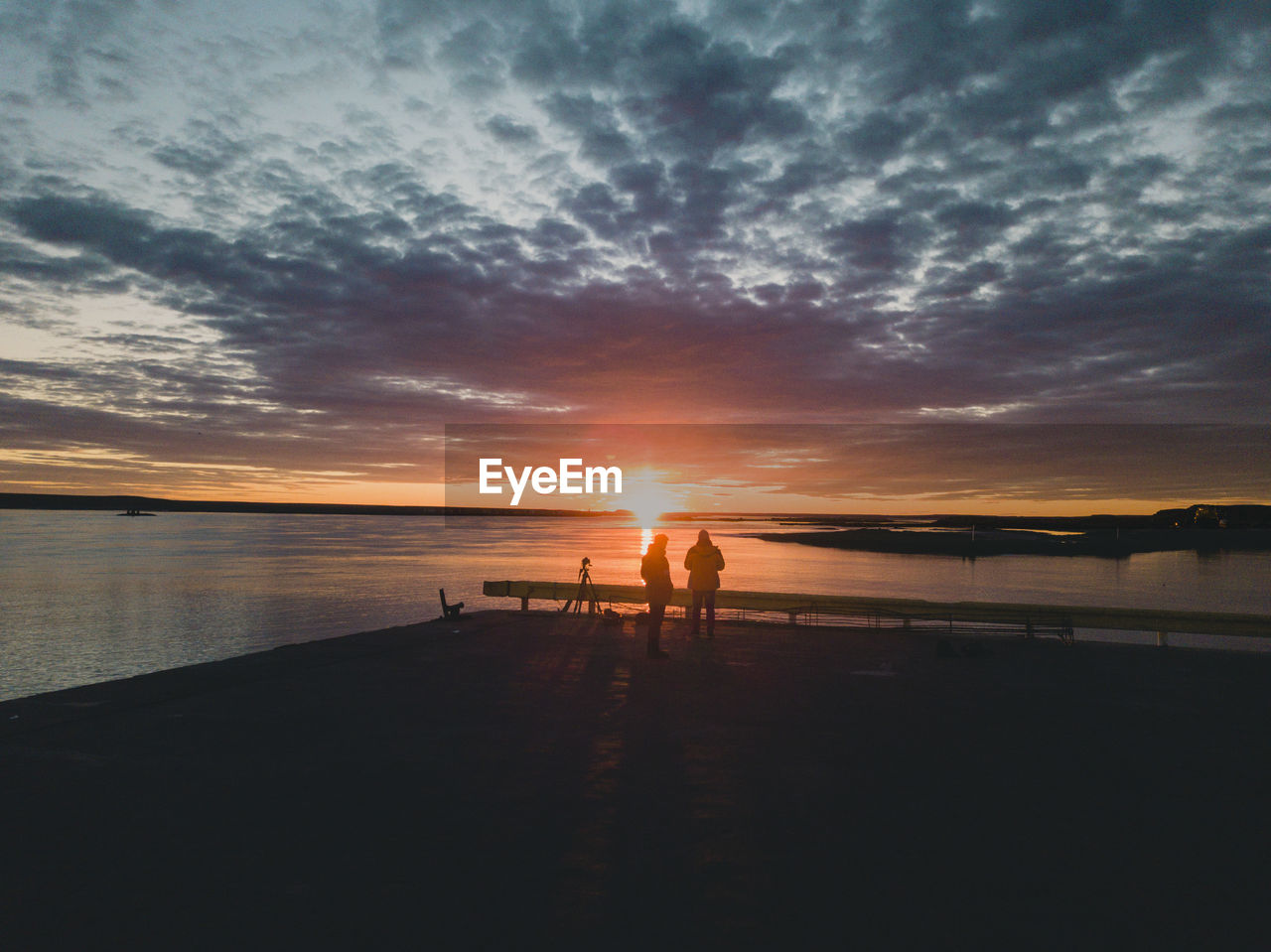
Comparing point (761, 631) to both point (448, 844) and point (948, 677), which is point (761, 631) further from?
point (448, 844)

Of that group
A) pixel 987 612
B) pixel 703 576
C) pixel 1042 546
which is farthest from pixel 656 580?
pixel 1042 546

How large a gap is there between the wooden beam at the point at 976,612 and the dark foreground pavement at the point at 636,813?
491cm

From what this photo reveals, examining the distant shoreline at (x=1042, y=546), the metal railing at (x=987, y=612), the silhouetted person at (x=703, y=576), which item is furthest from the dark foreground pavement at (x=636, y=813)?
the distant shoreline at (x=1042, y=546)

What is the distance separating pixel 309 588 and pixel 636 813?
41.0 meters

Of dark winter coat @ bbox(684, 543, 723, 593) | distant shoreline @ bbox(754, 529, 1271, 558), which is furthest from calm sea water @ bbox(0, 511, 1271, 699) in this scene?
dark winter coat @ bbox(684, 543, 723, 593)

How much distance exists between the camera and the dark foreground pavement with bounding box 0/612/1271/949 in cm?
446

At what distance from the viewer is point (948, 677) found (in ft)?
37.4

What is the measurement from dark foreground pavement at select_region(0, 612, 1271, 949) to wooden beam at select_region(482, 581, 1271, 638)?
4.91 meters

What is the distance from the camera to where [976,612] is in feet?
58.3

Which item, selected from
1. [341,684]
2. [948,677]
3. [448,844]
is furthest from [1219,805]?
[341,684]

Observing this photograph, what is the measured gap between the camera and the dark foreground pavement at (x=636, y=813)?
14.6ft

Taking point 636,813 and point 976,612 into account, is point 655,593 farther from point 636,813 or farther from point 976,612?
point 976,612

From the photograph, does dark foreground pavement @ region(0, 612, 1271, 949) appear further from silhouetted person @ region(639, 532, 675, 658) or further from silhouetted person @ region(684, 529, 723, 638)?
silhouetted person @ region(684, 529, 723, 638)

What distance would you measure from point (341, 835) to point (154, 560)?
6800 cm
